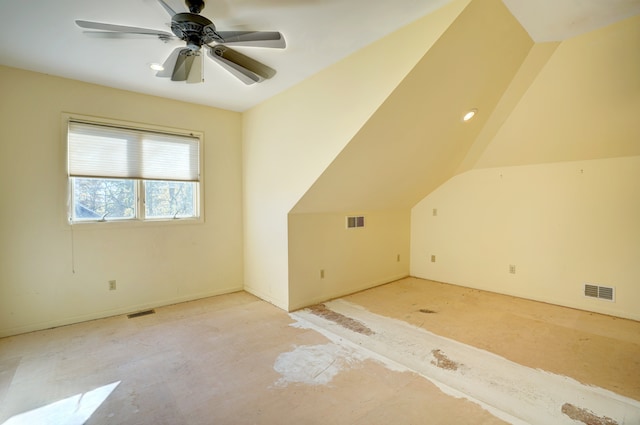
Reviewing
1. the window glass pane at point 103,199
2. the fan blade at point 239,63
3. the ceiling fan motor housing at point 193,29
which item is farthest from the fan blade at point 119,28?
the window glass pane at point 103,199

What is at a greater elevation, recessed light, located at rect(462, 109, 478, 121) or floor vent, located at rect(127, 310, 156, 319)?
recessed light, located at rect(462, 109, 478, 121)

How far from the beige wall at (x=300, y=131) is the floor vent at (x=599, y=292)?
3539 millimetres

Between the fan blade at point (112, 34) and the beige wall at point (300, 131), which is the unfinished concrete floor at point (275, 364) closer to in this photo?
the beige wall at point (300, 131)

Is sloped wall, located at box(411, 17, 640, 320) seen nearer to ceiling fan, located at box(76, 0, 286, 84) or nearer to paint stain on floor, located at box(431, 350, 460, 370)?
paint stain on floor, located at box(431, 350, 460, 370)

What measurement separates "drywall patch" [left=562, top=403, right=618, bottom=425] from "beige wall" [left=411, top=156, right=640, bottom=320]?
2.33 meters

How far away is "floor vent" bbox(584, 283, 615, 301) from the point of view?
3441 millimetres

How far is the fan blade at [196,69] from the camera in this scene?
2.29 metres

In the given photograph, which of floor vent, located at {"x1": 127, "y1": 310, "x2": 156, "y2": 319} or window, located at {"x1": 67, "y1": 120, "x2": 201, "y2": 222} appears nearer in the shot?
window, located at {"x1": 67, "y1": 120, "x2": 201, "y2": 222}

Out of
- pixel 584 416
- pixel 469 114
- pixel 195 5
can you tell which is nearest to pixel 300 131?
pixel 195 5

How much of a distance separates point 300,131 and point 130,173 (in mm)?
2145

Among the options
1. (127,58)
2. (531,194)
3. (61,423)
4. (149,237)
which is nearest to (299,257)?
(149,237)

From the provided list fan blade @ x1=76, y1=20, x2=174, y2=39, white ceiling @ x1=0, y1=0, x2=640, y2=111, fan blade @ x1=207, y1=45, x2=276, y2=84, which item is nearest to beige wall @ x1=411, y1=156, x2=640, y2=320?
white ceiling @ x1=0, y1=0, x2=640, y2=111

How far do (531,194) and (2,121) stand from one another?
620 cm

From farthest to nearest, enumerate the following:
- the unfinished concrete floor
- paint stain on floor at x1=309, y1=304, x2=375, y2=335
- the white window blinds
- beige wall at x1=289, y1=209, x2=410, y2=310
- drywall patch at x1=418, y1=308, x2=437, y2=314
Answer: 1. beige wall at x1=289, y1=209, x2=410, y2=310
2. drywall patch at x1=418, y1=308, x2=437, y2=314
3. the white window blinds
4. paint stain on floor at x1=309, y1=304, x2=375, y2=335
5. the unfinished concrete floor
